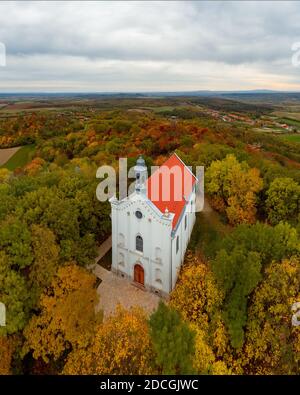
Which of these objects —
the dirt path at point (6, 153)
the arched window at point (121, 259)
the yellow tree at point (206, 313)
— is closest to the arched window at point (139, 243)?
the arched window at point (121, 259)

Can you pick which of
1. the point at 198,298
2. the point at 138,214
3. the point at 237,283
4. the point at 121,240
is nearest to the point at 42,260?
the point at 121,240

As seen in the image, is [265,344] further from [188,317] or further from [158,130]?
[158,130]

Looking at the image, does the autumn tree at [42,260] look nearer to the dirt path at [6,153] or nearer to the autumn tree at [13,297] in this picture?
the autumn tree at [13,297]

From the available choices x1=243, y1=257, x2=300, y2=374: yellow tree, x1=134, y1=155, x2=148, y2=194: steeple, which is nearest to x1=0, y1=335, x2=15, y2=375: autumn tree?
x1=134, y1=155, x2=148, y2=194: steeple

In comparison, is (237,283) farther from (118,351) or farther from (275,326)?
(118,351)

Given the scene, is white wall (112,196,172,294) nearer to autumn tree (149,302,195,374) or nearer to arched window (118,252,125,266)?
arched window (118,252,125,266)
